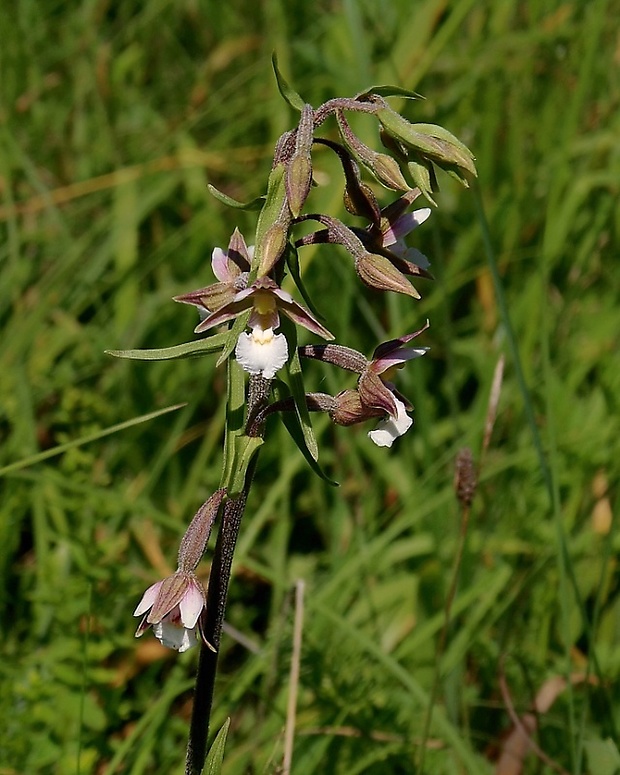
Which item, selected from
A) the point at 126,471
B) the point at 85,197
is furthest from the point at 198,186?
the point at 126,471

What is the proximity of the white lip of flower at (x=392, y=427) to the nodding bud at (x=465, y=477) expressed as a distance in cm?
23

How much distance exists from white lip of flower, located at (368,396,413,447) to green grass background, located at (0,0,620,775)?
0.50 metres

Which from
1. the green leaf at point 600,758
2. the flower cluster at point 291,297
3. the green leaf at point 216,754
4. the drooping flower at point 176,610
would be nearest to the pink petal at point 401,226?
the flower cluster at point 291,297

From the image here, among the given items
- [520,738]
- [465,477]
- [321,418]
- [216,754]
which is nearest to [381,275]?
[465,477]

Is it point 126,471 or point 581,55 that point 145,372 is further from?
point 581,55

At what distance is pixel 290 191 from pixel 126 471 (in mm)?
1452

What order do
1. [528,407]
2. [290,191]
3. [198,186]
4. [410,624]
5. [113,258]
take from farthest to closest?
[198,186]
[113,258]
[410,624]
[528,407]
[290,191]

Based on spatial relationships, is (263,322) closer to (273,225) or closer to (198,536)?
(273,225)

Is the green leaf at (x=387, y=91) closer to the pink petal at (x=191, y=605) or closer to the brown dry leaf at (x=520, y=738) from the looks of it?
the pink petal at (x=191, y=605)

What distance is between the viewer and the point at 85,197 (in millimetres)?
3070

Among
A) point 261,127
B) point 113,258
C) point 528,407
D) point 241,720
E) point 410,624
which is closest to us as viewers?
point 528,407

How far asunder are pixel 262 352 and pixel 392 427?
0.25 metres

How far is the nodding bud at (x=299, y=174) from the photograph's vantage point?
1205 millimetres

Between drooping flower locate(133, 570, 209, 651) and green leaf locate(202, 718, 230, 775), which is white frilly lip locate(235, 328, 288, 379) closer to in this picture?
drooping flower locate(133, 570, 209, 651)
